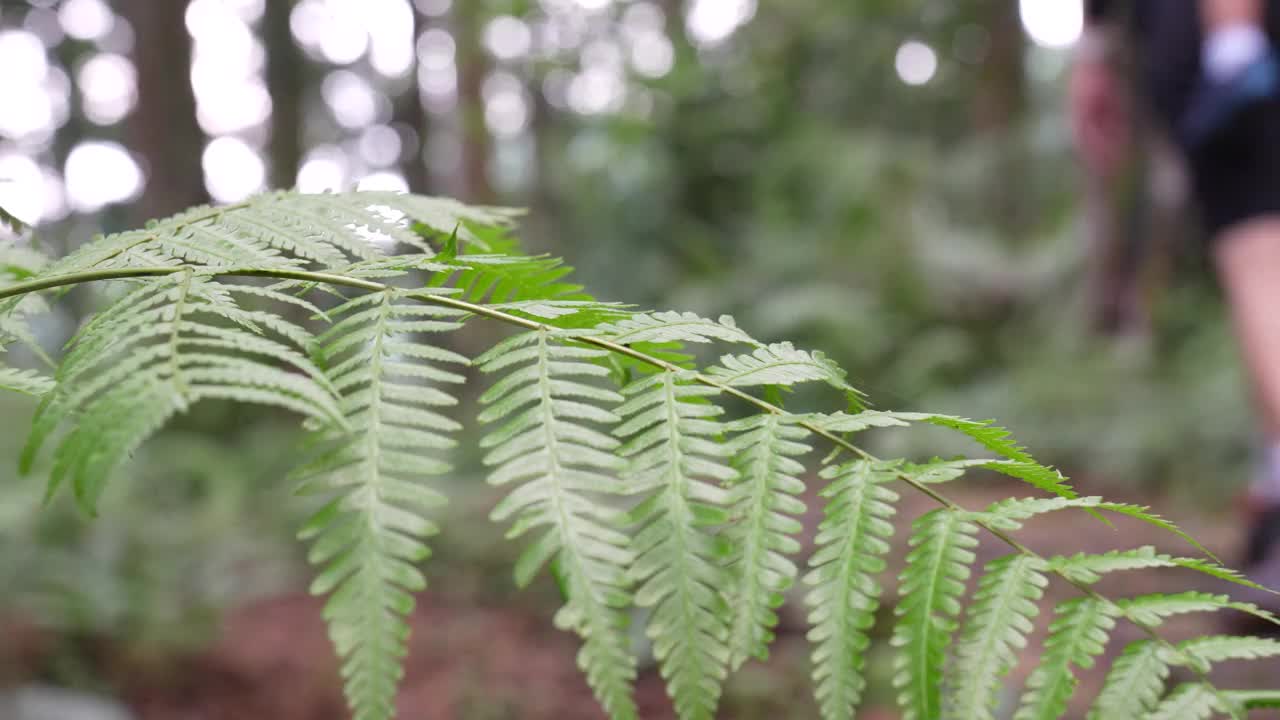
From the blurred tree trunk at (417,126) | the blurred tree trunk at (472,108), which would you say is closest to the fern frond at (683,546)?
the blurred tree trunk at (472,108)

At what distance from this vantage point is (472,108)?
7727 millimetres

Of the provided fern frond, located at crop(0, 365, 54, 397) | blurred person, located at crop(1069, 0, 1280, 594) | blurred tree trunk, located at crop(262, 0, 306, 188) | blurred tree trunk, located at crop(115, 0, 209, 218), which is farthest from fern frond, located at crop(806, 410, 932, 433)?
blurred tree trunk, located at crop(262, 0, 306, 188)

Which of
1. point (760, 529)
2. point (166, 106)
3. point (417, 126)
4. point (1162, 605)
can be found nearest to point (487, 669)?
point (760, 529)

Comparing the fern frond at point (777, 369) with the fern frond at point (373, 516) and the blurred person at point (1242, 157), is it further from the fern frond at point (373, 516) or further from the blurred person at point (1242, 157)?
the blurred person at point (1242, 157)

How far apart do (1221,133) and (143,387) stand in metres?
2.73

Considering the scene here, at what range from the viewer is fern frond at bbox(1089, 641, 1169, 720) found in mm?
713

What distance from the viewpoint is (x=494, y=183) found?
8.44 meters

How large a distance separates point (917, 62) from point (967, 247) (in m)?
5.09

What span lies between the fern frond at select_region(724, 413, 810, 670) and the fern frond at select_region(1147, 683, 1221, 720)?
0.32 m

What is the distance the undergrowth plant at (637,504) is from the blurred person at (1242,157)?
5.57ft

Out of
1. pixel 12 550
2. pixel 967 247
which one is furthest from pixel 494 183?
pixel 12 550

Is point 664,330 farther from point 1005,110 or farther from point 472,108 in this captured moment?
point 1005,110

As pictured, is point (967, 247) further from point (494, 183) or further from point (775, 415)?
point (775, 415)

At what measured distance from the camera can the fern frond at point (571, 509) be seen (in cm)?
67
